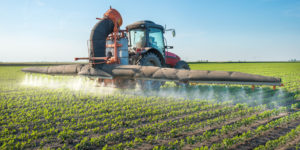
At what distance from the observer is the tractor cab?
10305 mm

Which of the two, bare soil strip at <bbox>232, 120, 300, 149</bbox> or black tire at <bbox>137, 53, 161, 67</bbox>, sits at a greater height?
black tire at <bbox>137, 53, 161, 67</bbox>

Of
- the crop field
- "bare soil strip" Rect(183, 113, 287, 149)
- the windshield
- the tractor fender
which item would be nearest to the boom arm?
the crop field

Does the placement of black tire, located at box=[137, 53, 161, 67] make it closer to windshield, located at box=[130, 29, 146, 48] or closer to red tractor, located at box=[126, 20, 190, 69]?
red tractor, located at box=[126, 20, 190, 69]

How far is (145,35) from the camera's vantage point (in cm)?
1033

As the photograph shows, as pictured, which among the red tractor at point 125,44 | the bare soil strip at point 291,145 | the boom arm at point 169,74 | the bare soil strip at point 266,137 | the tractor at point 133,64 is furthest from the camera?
the red tractor at point 125,44

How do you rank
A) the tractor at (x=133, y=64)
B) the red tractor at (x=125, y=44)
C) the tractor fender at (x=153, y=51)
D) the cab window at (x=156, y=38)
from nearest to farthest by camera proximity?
the tractor at (x=133, y=64)
the red tractor at (x=125, y=44)
the tractor fender at (x=153, y=51)
the cab window at (x=156, y=38)

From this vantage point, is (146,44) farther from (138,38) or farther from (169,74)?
(169,74)

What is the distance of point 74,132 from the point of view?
4.56 metres

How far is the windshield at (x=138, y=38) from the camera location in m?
10.4

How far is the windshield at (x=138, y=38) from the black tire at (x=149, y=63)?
3.04 ft

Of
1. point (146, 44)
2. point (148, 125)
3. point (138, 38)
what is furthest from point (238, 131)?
point (138, 38)

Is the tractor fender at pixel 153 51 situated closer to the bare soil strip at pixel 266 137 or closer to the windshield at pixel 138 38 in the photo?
the windshield at pixel 138 38

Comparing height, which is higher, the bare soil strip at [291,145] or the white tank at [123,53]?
the white tank at [123,53]

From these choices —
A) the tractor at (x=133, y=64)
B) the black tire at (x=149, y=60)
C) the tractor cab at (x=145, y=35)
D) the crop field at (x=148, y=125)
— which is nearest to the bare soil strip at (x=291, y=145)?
the crop field at (x=148, y=125)
